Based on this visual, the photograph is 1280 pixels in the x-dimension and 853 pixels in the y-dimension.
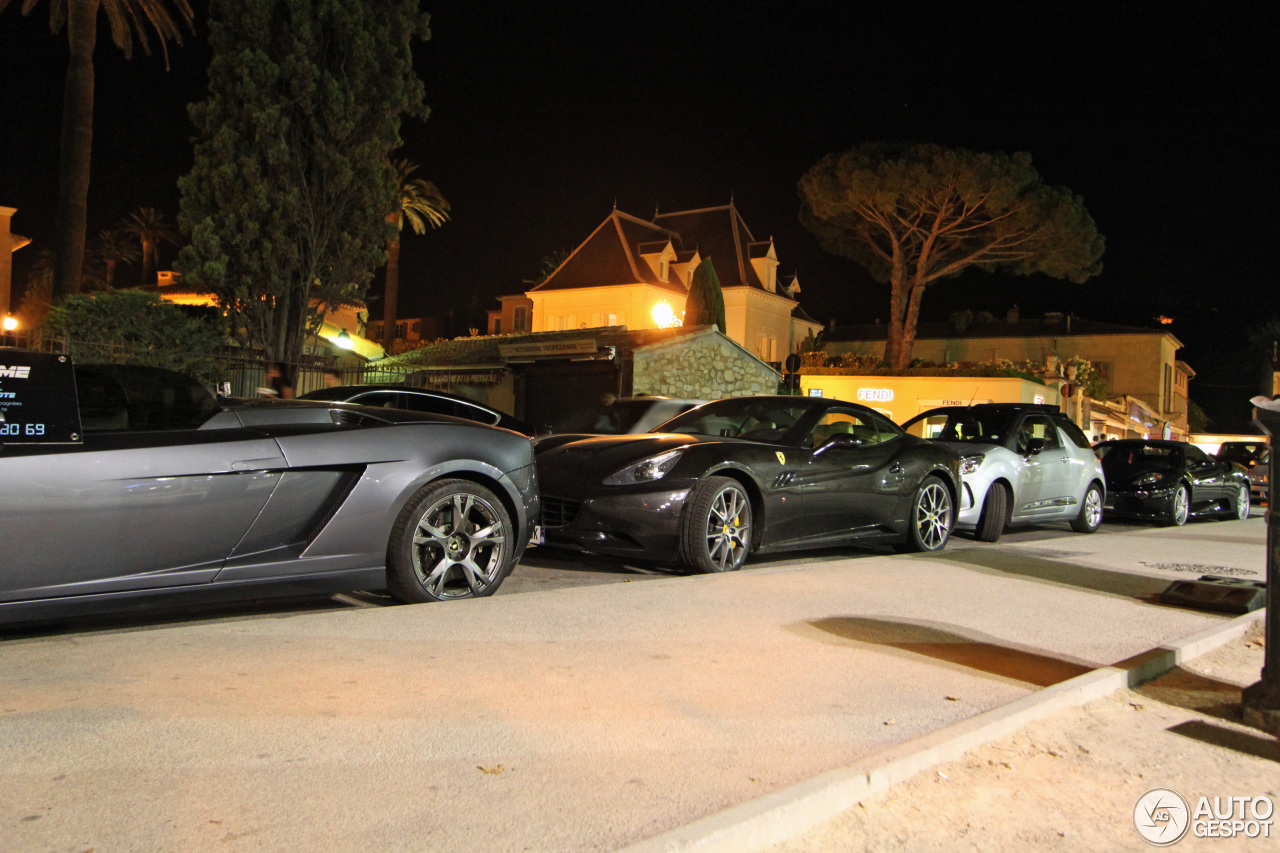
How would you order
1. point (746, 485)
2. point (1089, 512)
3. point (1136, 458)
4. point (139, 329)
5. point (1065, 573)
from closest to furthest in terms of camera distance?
point (746, 485) < point (1065, 573) < point (1089, 512) < point (139, 329) < point (1136, 458)

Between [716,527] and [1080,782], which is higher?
[716,527]

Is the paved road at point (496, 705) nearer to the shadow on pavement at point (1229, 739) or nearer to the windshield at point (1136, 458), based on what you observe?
the shadow on pavement at point (1229, 739)

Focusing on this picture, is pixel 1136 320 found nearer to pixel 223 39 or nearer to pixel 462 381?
pixel 462 381

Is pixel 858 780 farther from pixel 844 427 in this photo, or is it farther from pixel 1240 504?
pixel 1240 504

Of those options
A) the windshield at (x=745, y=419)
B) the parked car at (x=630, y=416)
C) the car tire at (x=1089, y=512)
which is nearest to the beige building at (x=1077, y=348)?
the car tire at (x=1089, y=512)

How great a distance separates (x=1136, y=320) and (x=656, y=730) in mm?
85774

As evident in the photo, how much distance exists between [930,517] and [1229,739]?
17.2ft

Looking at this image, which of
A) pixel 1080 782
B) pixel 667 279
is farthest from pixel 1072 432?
pixel 667 279

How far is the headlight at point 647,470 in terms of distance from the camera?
691cm

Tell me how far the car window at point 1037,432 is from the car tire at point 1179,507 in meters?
3.79

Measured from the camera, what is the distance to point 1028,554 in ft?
28.4

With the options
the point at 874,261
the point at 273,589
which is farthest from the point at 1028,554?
the point at 874,261

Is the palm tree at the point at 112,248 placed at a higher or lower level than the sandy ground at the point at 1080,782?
higher

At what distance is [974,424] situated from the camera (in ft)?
38.7
